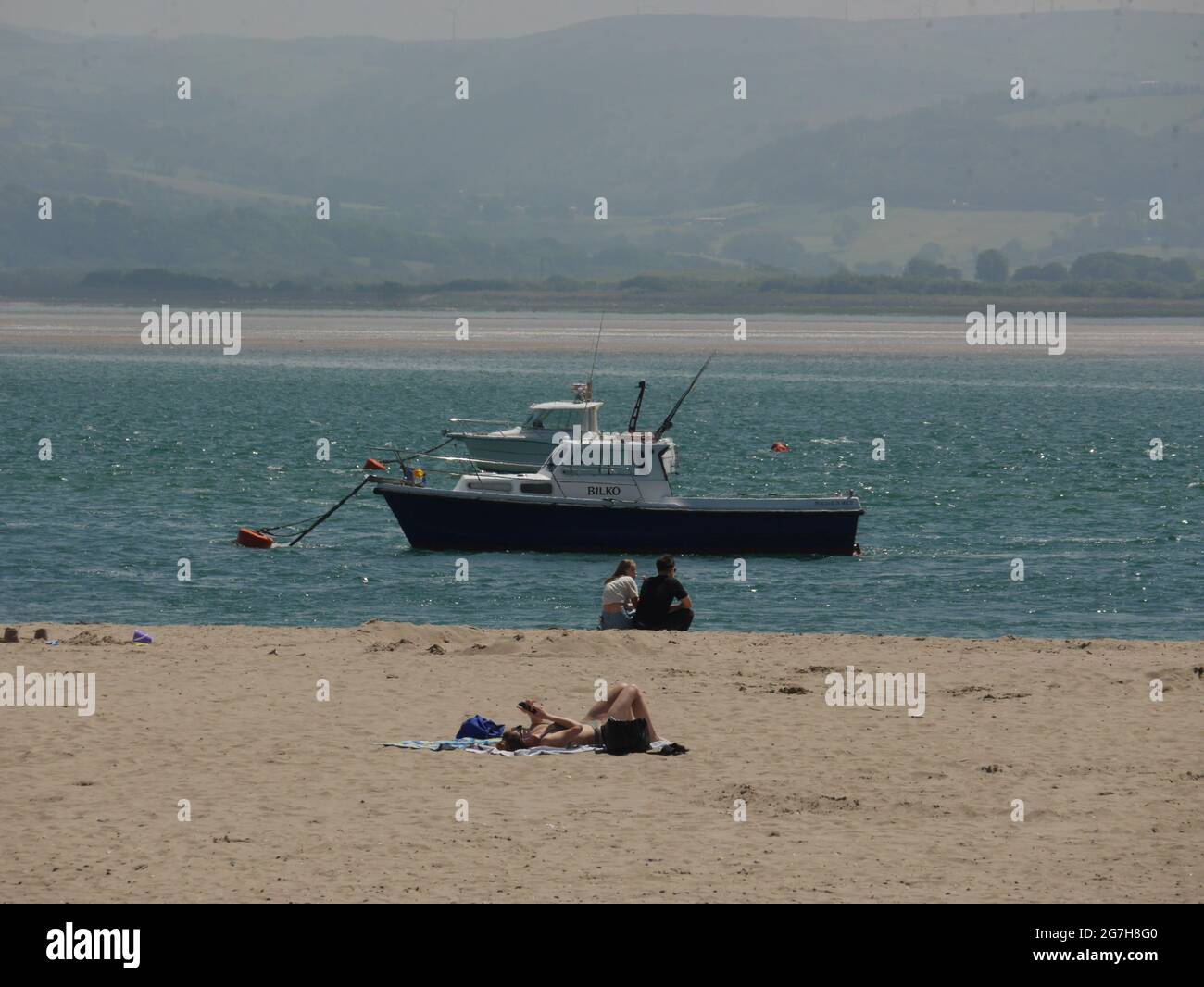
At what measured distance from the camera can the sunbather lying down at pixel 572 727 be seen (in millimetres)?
17594

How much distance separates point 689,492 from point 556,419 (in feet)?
24.5

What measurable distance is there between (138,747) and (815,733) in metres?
6.94

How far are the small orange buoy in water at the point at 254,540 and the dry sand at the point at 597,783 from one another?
14.1 m

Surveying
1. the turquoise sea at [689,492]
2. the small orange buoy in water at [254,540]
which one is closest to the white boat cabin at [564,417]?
the turquoise sea at [689,492]

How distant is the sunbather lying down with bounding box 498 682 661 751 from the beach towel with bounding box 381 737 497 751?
0.65 ft

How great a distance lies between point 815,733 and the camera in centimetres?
1862

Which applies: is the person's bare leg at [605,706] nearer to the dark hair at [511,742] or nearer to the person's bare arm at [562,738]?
the person's bare arm at [562,738]

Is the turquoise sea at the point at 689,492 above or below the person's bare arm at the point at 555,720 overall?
above

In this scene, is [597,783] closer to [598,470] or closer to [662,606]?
[662,606]

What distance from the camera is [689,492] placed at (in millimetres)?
52969

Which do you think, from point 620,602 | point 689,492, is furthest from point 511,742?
point 689,492

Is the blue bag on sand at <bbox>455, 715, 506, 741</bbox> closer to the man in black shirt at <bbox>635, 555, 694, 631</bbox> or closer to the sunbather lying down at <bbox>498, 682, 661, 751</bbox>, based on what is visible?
the sunbather lying down at <bbox>498, 682, 661, 751</bbox>

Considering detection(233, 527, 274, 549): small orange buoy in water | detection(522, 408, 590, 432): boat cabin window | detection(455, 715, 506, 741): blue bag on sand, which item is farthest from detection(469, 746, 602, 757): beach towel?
detection(522, 408, 590, 432): boat cabin window

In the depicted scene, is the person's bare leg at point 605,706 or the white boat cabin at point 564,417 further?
the white boat cabin at point 564,417
